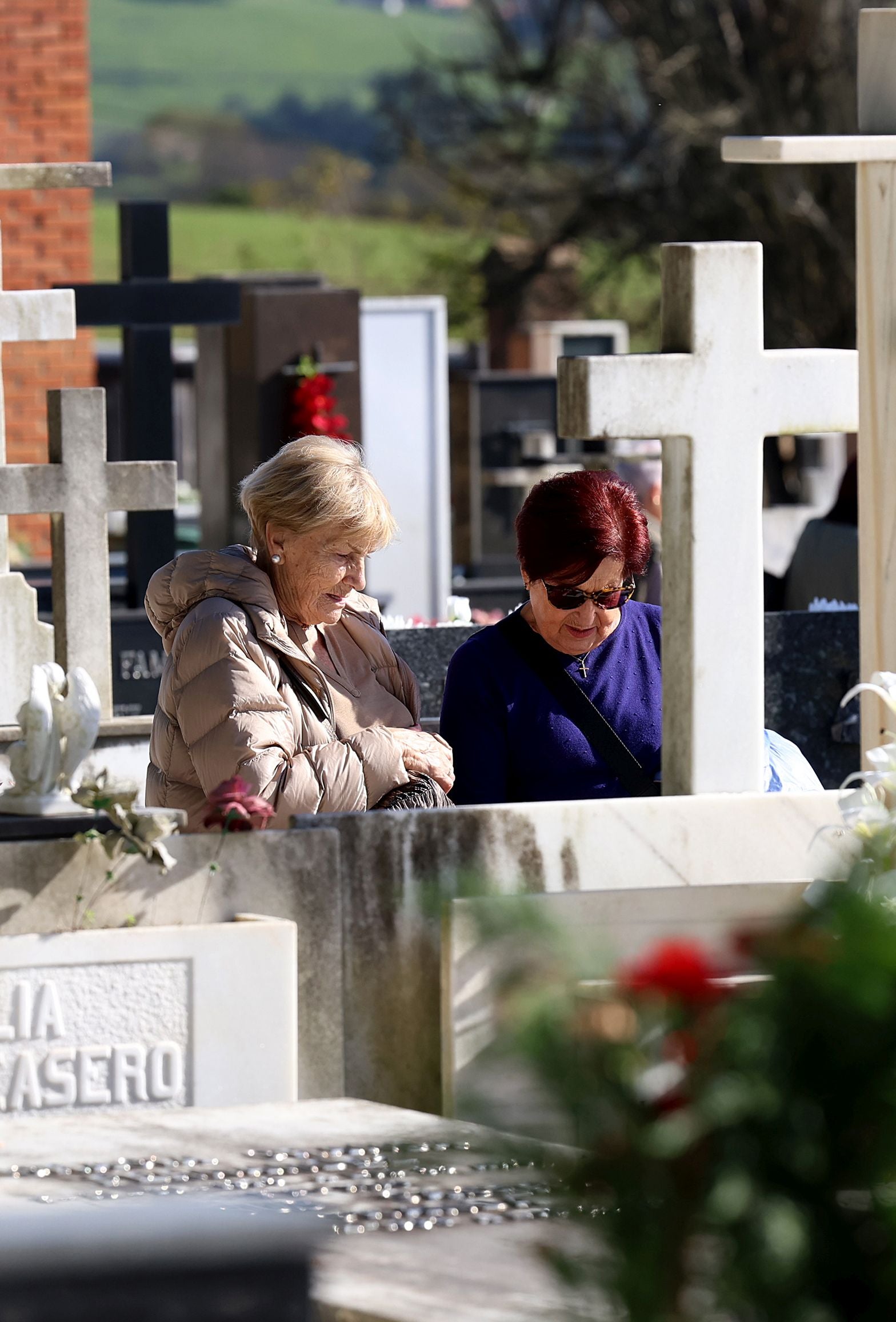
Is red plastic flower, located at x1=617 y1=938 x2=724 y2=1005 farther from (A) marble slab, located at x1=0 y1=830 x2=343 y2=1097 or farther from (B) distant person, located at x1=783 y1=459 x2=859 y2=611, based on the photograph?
(B) distant person, located at x1=783 y1=459 x2=859 y2=611

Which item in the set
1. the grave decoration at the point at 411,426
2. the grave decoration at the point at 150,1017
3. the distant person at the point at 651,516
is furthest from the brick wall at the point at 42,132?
the grave decoration at the point at 150,1017

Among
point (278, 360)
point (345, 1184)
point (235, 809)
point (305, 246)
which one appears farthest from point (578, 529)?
point (305, 246)

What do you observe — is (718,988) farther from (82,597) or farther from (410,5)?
(410,5)

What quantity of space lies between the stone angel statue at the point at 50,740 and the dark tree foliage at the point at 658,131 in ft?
46.3

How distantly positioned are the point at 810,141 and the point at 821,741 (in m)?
2.47

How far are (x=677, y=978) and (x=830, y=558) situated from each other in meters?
5.74

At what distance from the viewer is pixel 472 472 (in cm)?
1337

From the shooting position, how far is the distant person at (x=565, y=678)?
3496mm

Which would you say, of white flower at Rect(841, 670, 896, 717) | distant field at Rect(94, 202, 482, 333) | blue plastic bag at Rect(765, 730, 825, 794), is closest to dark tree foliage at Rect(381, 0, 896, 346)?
distant field at Rect(94, 202, 482, 333)

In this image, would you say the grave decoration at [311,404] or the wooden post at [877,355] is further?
the grave decoration at [311,404]

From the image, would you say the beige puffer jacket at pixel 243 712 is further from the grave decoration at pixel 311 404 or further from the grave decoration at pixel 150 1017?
the grave decoration at pixel 311 404

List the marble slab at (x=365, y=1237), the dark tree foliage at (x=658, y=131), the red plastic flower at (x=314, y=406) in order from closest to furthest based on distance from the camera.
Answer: the marble slab at (x=365, y=1237) → the red plastic flower at (x=314, y=406) → the dark tree foliage at (x=658, y=131)

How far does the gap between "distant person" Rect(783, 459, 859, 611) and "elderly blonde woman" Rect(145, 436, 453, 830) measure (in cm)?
335

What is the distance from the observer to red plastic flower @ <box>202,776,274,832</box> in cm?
300
